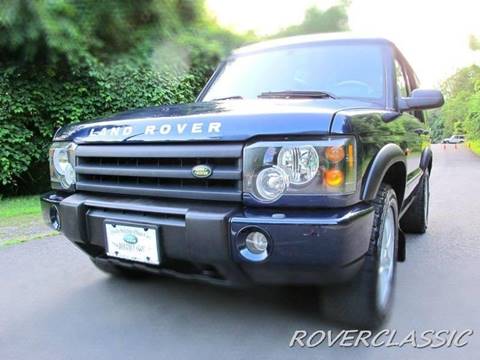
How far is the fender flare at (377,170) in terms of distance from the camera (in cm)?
220

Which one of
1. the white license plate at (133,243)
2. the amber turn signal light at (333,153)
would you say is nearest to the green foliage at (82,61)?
the white license plate at (133,243)

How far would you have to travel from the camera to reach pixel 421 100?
3.15 metres

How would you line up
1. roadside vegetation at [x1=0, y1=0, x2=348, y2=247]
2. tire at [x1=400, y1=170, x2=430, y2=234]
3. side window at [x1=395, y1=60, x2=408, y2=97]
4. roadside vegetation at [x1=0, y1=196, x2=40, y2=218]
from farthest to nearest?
roadside vegetation at [x1=0, y1=0, x2=348, y2=247] → roadside vegetation at [x1=0, y1=196, x2=40, y2=218] → tire at [x1=400, y1=170, x2=430, y2=234] → side window at [x1=395, y1=60, x2=408, y2=97]

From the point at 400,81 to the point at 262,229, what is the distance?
7.17 ft

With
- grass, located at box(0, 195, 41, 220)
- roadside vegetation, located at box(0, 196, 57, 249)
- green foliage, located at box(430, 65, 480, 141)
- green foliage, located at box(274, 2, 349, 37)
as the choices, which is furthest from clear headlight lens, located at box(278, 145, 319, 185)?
green foliage, located at box(430, 65, 480, 141)

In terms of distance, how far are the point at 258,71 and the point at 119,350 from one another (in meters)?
2.19

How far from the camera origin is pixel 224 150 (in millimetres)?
2121

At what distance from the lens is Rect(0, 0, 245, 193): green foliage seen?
6699mm


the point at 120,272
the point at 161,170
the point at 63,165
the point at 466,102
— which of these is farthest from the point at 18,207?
the point at 466,102

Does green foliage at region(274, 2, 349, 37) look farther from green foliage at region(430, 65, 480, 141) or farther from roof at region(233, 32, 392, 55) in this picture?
green foliage at region(430, 65, 480, 141)

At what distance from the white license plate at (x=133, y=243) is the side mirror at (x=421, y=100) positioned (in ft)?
6.24

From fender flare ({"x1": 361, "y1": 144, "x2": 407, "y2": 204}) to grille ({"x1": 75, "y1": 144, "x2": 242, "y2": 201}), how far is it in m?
0.61

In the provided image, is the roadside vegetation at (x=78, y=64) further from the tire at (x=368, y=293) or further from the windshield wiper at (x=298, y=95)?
the tire at (x=368, y=293)

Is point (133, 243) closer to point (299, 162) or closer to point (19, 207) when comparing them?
point (299, 162)
